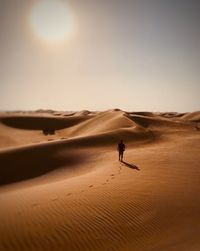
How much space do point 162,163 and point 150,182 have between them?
381 centimetres

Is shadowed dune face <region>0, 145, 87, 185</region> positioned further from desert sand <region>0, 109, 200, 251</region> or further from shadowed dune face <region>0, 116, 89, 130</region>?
shadowed dune face <region>0, 116, 89, 130</region>

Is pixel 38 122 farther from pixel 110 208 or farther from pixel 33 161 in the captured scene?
pixel 110 208

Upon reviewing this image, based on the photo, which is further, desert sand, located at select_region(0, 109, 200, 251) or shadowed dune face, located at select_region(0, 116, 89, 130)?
shadowed dune face, located at select_region(0, 116, 89, 130)

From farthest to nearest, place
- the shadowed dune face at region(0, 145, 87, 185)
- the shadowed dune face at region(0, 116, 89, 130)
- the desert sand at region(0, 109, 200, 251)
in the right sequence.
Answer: the shadowed dune face at region(0, 116, 89, 130) → the shadowed dune face at region(0, 145, 87, 185) → the desert sand at region(0, 109, 200, 251)

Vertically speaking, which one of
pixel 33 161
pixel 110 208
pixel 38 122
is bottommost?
pixel 110 208

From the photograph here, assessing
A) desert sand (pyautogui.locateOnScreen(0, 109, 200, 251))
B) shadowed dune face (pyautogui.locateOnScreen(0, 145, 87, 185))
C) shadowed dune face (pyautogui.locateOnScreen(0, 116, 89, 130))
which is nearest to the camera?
desert sand (pyautogui.locateOnScreen(0, 109, 200, 251))

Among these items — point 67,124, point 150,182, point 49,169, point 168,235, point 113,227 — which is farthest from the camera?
point 67,124

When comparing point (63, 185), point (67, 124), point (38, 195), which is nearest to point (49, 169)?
point (63, 185)

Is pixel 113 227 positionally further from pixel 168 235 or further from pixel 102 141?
pixel 102 141

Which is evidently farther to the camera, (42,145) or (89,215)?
(42,145)

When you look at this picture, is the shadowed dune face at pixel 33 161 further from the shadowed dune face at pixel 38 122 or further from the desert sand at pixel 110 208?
the shadowed dune face at pixel 38 122

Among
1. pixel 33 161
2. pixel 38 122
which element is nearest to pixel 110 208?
pixel 33 161

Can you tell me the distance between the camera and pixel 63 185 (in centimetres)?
1095

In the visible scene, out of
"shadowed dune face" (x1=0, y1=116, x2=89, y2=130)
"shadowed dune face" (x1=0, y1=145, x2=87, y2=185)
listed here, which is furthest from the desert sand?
"shadowed dune face" (x1=0, y1=116, x2=89, y2=130)
